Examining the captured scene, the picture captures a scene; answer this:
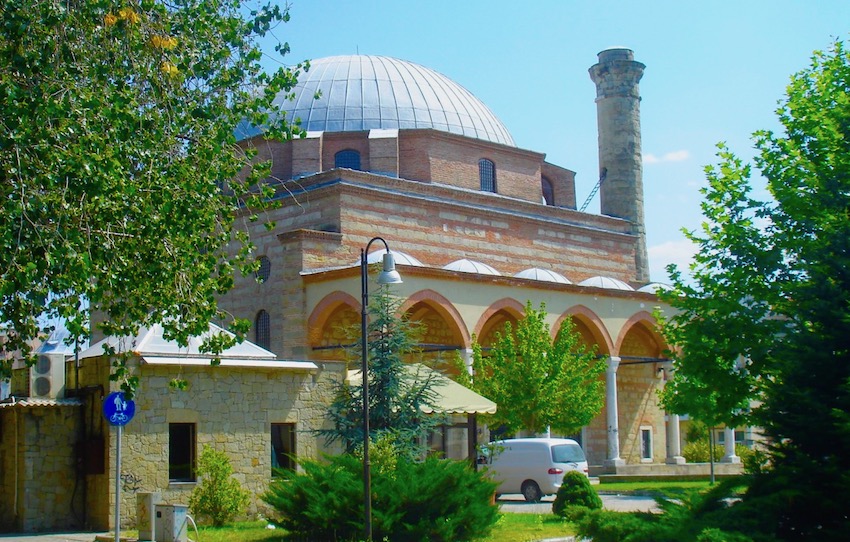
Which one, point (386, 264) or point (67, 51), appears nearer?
point (67, 51)

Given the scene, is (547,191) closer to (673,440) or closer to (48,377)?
(673,440)

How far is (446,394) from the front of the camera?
53.6 feet

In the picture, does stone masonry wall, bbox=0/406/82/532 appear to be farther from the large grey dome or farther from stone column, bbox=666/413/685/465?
stone column, bbox=666/413/685/465

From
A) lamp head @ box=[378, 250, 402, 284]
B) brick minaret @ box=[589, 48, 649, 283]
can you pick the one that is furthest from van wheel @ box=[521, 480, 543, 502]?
brick minaret @ box=[589, 48, 649, 283]

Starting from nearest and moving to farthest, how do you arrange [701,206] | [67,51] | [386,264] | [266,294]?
1. [67,51]
2. [386,264]
3. [701,206]
4. [266,294]

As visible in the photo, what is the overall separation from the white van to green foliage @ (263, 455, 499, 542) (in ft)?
23.3

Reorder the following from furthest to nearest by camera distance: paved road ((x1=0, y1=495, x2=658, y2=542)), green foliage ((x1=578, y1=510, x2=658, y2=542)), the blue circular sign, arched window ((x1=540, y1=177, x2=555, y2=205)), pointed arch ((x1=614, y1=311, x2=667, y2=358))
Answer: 1. arched window ((x1=540, y1=177, x2=555, y2=205))
2. pointed arch ((x1=614, y1=311, x2=667, y2=358))
3. paved road ((x1=0, y1=495, x2=658, y2=542))
4. the blue circular sign
5. green foliage ((x1=578, y1=510, x2=658, y2=542))

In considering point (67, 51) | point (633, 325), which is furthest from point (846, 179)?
point (633, 325)

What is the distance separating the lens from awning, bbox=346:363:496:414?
15461 millimetres

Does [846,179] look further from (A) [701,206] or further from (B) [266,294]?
(B) [266,294]

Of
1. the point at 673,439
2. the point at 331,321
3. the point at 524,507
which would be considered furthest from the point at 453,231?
the point at 524,507

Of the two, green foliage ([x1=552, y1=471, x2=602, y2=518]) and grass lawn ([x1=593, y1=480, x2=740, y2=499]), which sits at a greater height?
green foliage ([x1=552, y1=471, x2=602, y2=518])

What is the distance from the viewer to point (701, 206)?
17.6 m

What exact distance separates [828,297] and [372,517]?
18.6ft
